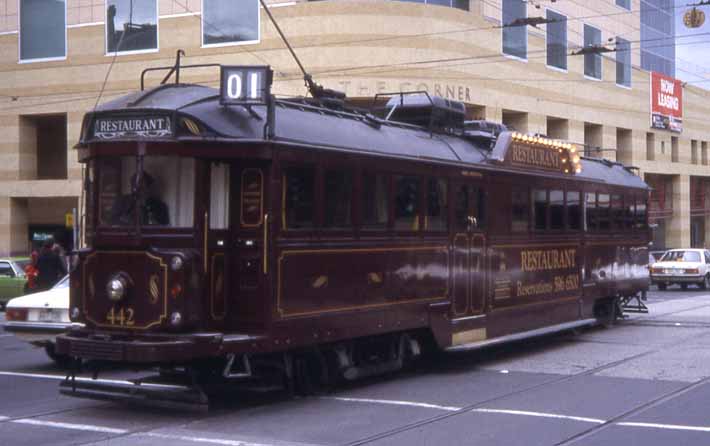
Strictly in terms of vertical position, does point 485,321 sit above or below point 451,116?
below

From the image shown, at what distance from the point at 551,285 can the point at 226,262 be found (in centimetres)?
800

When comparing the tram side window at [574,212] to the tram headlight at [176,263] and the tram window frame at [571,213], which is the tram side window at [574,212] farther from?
the tram headlight at [176,263]

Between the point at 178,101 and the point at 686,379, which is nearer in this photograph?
the point at 178,101

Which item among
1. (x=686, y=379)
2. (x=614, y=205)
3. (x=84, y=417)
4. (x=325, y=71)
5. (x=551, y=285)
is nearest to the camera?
(x=84, y=417)

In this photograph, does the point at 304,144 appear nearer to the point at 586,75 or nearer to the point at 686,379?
the point at 686,379

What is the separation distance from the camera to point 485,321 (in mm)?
15008

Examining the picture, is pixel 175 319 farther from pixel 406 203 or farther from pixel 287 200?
pixel 406 203

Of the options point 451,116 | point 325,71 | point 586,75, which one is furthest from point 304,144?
point 586,75

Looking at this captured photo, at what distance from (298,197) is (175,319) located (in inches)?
78.4

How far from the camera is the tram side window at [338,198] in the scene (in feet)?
38.3

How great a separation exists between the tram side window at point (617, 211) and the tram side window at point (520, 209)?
424 cm

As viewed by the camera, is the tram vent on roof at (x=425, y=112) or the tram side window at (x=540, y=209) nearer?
the tram vent on roof at (x=425, y=112)

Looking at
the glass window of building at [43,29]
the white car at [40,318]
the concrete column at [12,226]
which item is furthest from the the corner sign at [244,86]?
the concrete column at [12,226]

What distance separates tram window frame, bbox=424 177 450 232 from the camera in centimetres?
1364
